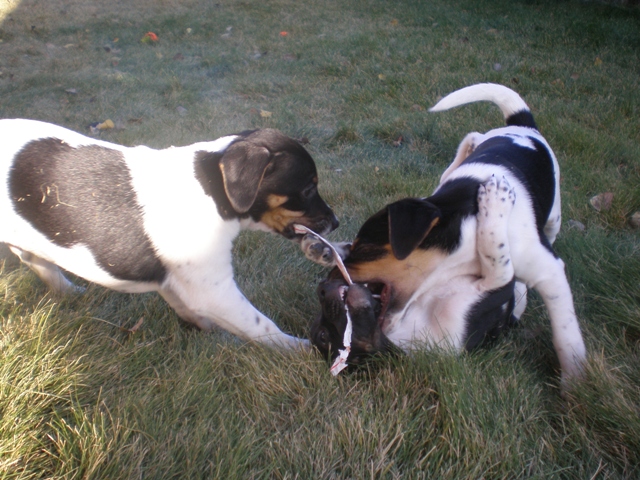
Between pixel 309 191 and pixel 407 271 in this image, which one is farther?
pixel 309 191

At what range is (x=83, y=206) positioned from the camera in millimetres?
2633

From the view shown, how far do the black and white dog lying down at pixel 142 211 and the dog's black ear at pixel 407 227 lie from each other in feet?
2.32

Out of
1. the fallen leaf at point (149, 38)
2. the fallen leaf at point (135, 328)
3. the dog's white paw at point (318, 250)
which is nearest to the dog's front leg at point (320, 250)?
the dog's white paw at point (318, 250)

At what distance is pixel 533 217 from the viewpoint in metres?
2.90

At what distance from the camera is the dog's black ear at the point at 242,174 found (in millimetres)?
2623

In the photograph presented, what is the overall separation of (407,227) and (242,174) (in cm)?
84

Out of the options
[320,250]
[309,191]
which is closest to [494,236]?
[320,250]

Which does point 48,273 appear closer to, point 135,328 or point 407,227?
point 135,328

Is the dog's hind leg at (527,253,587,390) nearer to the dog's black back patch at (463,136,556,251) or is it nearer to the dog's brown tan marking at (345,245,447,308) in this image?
the dog's black back patch at (463,136,556,251)

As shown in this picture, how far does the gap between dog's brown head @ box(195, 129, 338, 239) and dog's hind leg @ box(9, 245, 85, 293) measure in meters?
1.09

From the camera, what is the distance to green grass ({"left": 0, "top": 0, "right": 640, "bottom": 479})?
1.94 m

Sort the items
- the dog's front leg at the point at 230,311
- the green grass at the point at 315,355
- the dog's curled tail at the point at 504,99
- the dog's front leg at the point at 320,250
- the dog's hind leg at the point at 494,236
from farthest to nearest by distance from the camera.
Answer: the dog's curled tail at the point at 504,99 < the dog's front leg at the point at 320,250 < the dog's front leg at the point at 230,311 < the dog's hind leg at the point at 494,236 < the green grass at the point at 315,355

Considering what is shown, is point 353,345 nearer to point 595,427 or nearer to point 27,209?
point 595,427

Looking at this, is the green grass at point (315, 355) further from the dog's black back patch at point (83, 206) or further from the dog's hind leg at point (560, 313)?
the dog's black back patch at point (83, 206)
